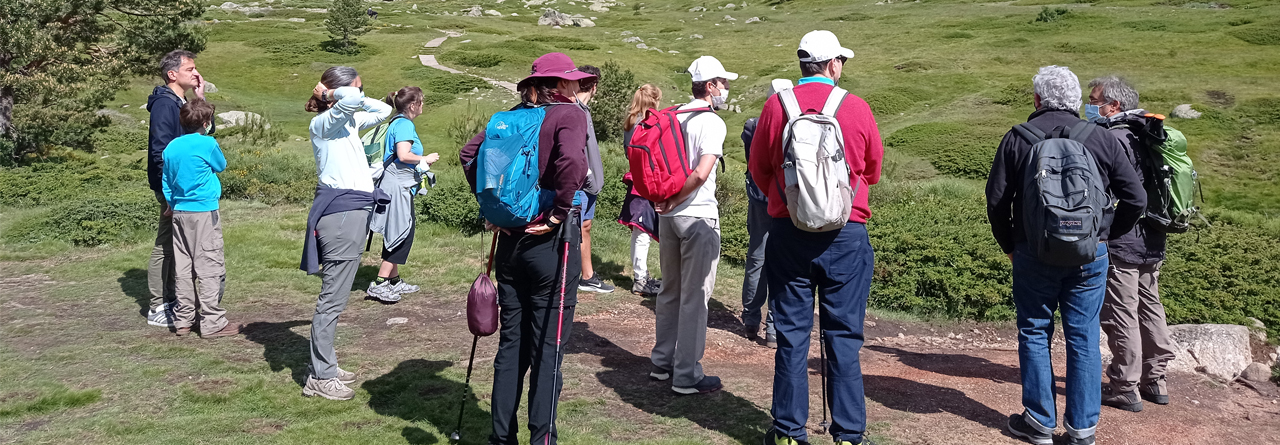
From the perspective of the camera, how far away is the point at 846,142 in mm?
3818

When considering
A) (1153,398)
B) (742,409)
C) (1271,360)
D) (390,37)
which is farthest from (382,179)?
(390,37)

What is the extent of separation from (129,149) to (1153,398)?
1700 centimetres

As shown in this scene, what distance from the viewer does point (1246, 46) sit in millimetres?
23953

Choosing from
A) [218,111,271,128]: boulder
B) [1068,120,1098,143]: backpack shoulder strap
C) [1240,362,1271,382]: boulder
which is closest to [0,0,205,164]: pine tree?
[218,111,271,128]: boulder

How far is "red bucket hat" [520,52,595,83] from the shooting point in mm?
3713

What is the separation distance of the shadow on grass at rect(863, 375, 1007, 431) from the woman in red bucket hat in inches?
82.3

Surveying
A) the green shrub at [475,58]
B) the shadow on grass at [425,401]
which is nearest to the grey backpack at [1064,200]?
the shadow on grass at [425,401]

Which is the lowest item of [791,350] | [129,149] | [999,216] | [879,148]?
[129,149]

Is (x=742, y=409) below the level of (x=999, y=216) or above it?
below

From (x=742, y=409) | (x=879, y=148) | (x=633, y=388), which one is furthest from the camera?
(x=633, y=388)

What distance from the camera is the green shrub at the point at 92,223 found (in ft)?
28.5

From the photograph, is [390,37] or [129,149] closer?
[129,149]

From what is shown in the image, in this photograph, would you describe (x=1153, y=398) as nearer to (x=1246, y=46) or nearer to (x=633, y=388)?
(x=633, y=388)

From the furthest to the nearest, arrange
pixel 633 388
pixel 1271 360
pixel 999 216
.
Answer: pixel 1271 360, pixel 633 388, pixel 999 216
